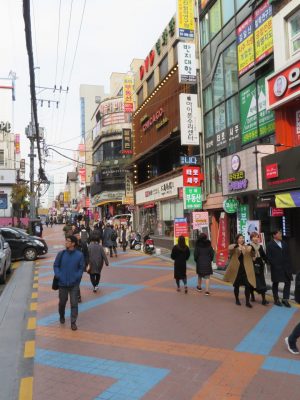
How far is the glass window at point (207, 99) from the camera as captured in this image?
70.5ft

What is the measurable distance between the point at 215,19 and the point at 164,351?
18.3 m

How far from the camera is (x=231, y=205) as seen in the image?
60.7 feet

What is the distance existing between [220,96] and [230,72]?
4.53ft

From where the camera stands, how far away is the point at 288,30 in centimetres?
1400

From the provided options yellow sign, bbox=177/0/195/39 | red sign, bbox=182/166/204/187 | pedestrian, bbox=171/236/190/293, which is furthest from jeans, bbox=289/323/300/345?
yellow sign, bbox=177/0/195/39

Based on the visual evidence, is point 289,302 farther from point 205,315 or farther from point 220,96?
point 220,96

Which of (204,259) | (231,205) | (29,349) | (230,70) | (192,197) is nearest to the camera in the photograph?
(29,349)

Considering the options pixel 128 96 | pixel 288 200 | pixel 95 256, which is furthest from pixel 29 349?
pixel 128 96

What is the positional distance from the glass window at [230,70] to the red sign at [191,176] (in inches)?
149

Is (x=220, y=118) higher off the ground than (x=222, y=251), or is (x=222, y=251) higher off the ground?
(x=220, y=118)

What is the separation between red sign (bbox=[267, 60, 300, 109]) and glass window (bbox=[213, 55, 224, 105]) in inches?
228

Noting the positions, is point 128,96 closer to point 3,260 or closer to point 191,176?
point 191,176

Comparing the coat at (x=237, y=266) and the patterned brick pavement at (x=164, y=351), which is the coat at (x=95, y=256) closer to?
the patterned brick pavement at (x=164, y=351)

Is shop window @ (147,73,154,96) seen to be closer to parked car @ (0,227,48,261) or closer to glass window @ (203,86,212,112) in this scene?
glass window @ (203,86,212,112)
